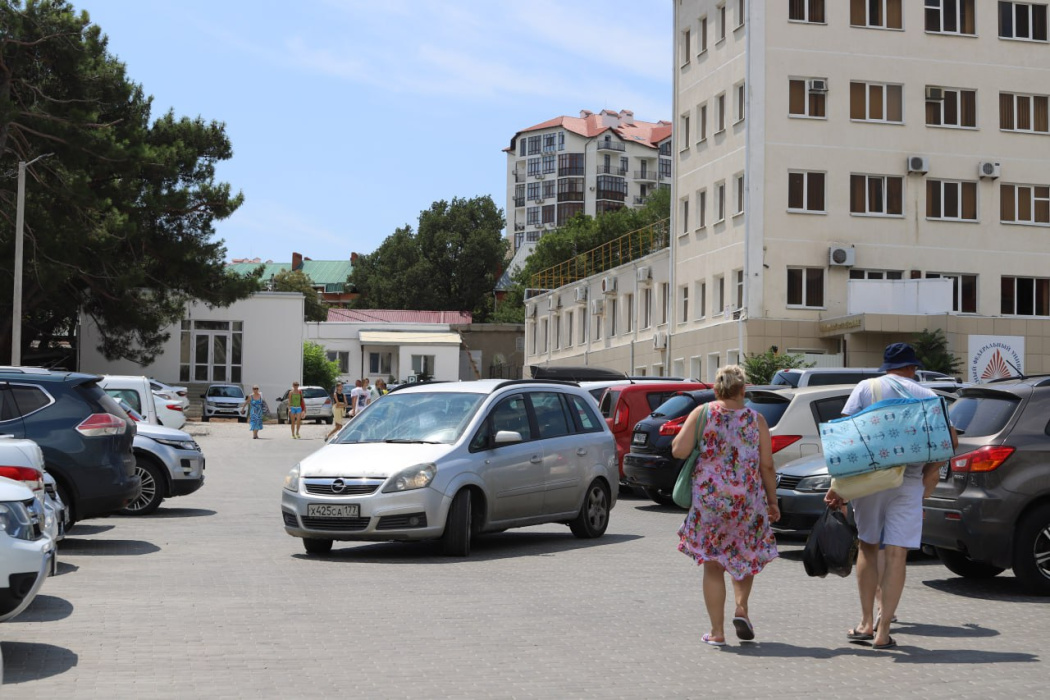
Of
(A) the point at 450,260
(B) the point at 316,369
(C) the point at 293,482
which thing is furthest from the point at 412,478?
(A) the point at 450,260

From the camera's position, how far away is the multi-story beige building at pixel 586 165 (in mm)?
144875

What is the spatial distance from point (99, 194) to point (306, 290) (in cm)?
6169

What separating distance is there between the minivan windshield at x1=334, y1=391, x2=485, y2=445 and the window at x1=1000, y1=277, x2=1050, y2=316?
39063 millimetres

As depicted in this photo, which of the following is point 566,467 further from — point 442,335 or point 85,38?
point 442,335

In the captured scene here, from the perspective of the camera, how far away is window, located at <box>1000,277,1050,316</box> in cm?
5025

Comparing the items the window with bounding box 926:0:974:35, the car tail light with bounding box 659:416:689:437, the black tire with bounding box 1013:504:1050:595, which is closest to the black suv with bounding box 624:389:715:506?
the car tail light with bounding box 659:416:689:437

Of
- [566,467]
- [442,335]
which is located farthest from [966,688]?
[442,335]

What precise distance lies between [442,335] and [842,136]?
48200 millimetres

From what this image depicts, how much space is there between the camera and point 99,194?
170 ft

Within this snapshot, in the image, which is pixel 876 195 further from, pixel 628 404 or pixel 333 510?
pixel 333 510

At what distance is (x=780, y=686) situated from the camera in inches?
294

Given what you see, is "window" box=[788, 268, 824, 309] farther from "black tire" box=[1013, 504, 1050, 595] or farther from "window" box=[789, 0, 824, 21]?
"black tire" box=[1013, 504, 1050, 595]

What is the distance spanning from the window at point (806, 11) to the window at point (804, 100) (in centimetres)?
203

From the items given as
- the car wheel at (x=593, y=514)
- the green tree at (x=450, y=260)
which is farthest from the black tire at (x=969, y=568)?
the green tree at (x=450, y=260)
